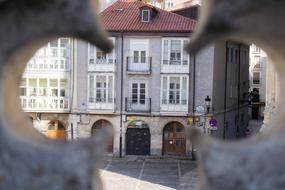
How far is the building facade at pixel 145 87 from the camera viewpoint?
2911 cm

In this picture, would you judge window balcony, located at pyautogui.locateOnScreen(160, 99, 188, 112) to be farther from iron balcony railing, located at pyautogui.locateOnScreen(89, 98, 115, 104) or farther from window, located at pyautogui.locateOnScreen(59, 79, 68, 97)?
window, located at pyautogui.locateOnScreen(59, 79, 68, 97)

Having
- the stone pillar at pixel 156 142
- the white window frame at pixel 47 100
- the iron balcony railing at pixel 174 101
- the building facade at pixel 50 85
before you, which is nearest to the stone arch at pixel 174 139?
the stone pillar at pixel 156 142

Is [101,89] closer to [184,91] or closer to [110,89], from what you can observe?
[110,89]

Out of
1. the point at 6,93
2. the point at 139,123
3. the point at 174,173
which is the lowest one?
the point at 174,173

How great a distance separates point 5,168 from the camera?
2.65m

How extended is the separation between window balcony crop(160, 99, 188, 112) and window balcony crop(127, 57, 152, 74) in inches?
86.4

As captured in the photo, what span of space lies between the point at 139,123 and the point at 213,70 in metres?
5.06

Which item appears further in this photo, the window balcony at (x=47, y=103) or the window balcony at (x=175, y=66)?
the window balcony at (x=47, y=103)

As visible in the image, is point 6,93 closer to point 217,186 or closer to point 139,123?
point 217,186

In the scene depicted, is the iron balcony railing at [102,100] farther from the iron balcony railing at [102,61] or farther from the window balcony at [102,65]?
the iron balcony railing at [102,61]

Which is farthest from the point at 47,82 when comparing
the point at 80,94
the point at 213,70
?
the point at 213,70

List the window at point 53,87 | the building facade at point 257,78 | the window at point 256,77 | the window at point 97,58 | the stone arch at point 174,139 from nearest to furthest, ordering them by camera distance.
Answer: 1. the stone arch at point 174,139
2. the window at point 97,58
3. the window at point 53,87
4. the building facade at point 257,78
5. the window at point 256,77

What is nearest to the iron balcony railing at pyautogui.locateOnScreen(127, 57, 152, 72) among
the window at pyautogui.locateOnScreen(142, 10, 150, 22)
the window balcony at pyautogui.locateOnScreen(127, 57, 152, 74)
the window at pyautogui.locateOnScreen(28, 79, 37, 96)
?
the window balcony at pyautogui.locateOnScreen(127, 57, 152, 74)

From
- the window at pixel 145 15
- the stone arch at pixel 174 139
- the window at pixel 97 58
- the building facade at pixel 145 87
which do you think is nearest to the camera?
the stone arch at pixel 174 139
